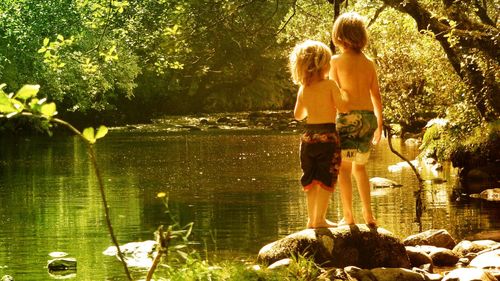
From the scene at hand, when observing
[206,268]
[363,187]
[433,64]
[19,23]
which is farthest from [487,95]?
[19,23]

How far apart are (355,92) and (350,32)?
1.73 ft

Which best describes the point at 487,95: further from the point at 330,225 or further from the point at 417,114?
the point at 417,114

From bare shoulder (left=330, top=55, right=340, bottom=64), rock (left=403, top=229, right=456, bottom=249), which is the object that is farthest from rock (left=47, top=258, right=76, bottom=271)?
bare shoulder (left=330, top=55, right=340, bottom=64)

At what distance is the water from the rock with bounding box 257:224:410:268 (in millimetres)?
734

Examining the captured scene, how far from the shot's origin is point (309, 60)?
27.2ft

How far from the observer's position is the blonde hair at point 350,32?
8.32m

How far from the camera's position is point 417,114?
34250 mm

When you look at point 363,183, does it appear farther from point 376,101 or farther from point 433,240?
point 433,240

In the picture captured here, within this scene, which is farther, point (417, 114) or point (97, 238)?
point (417, 114)

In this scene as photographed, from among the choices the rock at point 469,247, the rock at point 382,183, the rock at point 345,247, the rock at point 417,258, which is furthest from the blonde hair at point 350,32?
the rock at point 382,183

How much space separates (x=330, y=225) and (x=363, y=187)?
46 centimetres

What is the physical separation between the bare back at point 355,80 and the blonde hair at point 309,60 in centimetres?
15

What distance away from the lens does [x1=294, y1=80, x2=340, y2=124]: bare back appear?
328 inches

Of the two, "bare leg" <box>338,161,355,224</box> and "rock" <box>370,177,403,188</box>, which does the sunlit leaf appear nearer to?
"bare leg" <box>338,161,355,224</box>
